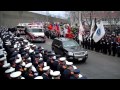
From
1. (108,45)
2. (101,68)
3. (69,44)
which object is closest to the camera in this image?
(101,68)

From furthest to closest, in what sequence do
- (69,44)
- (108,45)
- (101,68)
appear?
1. (108,45)
2. (69,44)
3. (101,68)

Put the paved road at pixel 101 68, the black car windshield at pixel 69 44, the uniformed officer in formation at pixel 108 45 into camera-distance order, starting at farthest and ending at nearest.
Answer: the uniformed officer in formation at pixel 108 45, the black car windshield at pixel 69 44, the paved road at pixel 101 68

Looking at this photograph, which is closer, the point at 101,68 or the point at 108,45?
the point at 101,68

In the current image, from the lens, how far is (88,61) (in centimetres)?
1515

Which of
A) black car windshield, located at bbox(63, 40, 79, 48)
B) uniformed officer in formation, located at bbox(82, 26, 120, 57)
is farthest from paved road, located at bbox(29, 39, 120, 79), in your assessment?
black car windshield, located at bbox(63, 40, 79, 48)

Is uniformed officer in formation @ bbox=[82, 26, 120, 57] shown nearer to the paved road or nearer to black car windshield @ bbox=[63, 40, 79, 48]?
the paved road

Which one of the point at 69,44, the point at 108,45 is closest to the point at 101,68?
the point at 69,44

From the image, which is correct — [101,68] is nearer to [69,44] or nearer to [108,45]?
[69,44]

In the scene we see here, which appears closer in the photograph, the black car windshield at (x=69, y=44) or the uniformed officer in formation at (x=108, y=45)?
the black car windshield at (x=69, y=44)

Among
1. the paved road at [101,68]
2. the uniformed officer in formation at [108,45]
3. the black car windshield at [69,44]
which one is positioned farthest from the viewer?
the uniformed officer in formation at [108,45]

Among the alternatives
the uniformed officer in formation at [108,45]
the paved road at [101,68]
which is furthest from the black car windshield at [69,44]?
the uniformed officer in formation at [108,45]

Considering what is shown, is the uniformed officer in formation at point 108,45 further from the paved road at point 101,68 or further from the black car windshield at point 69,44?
the black car windshield at point 69,44

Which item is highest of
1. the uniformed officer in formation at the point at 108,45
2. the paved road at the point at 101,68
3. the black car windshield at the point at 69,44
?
the black car windshield at the point at 69,44
